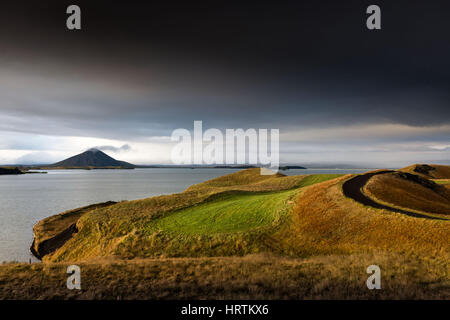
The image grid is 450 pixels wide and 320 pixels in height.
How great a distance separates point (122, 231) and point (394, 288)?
1121 inches

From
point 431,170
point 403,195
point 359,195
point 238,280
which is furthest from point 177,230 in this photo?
point 431,170

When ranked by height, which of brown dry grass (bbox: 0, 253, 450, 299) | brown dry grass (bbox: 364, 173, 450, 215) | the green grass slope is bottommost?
the green grass slope

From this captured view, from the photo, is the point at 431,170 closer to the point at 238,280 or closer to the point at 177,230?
the point at 177,230

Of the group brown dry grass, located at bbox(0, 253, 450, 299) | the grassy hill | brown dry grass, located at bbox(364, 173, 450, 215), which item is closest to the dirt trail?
brown dry grass, located at bbox(364, 173, 450, 215)

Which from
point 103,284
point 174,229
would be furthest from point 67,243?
point 103,284

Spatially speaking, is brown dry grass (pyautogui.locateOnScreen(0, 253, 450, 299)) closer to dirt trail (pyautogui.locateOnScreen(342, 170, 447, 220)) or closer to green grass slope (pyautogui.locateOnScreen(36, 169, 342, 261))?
dirt trail (pyautogui.locateOnScreen(342, 170, 447, 220))

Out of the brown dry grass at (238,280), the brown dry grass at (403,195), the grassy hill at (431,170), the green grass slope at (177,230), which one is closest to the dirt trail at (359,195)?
the brown dry grass at (403,195)

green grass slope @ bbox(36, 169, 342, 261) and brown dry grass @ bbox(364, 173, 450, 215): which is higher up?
brown dry grass @ bbox(364, 173, 450, 215)

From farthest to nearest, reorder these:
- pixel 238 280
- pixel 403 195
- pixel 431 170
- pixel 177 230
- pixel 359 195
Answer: pixel 431 170 → pixel 177 230 → pixel 359 195 → pixel 403 195 → pixel 238 280

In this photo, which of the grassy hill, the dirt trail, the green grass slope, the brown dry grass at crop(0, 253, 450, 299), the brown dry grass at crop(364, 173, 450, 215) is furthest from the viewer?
the grassy hill

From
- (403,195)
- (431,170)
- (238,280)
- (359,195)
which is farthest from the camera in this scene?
(431,170)

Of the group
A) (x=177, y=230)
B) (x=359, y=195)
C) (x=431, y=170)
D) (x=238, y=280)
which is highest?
(x=359, y=195)

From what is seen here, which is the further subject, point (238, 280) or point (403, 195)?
point (403, 195)

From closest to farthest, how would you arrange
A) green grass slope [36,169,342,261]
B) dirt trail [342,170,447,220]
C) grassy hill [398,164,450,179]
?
dirt trail [342,170,447,220] → green grass slope [36,169,342,261] → grassy hill [398,164,450,179]
